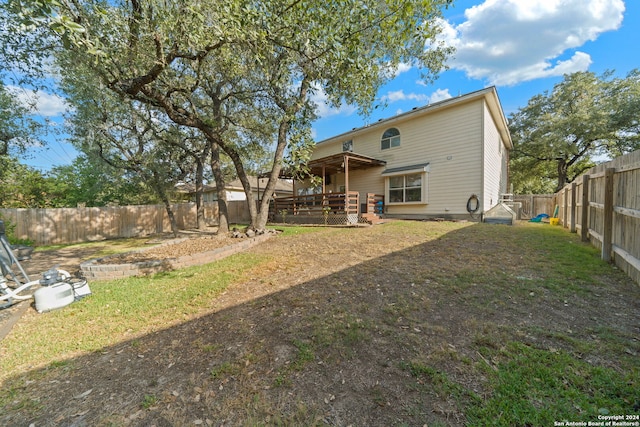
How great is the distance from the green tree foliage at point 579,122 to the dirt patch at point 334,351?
62.5 ft

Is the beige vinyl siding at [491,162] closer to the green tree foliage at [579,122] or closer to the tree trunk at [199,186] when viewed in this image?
the green tree foliage at [579,122]

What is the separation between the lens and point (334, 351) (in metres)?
2.27

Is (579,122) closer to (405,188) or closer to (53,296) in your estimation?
(405,188)

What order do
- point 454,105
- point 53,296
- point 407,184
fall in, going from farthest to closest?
point 407,184 < point 454,105 < point 53,296

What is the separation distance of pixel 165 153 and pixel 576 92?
2795 cm

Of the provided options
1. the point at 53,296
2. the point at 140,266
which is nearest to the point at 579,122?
the point at 140,266

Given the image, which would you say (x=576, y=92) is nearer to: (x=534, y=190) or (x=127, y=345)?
(x=534, y=190)

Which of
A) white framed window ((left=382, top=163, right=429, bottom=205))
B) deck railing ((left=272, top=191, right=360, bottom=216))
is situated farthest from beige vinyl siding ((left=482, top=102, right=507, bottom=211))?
deck railing ((left=272, top=191, right=360, bottom=216))

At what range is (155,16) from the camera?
444 centimetres

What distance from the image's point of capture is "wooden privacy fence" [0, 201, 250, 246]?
9.59 m

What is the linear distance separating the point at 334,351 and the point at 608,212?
18.2 feet

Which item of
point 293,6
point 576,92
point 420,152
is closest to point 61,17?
point 293,6

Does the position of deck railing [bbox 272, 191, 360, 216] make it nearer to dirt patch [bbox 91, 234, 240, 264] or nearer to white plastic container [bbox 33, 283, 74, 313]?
dirt patch [bbox 91, 234, 240, 264]

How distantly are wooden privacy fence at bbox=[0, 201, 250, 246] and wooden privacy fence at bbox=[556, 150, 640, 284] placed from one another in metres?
→ 16.4
